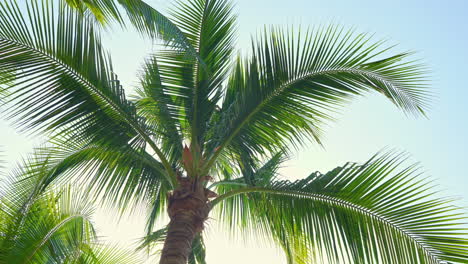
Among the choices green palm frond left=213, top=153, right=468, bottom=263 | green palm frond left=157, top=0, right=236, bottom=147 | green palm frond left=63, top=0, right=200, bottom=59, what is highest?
green palm frond left=157, top=0, right=236, bottom=147

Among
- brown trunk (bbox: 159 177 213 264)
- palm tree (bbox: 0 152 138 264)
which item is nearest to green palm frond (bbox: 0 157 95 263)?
palm tree (bbox: 0 152 138 264)

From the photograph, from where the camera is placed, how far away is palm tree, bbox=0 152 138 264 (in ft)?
20.5

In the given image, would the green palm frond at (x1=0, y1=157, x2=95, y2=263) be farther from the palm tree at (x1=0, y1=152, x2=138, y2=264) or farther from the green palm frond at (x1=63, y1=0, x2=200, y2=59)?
the green palm frond at (x1=63, y1=0, x2=200, y2=59)

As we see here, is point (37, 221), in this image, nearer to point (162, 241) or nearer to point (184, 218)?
point (162, 241)

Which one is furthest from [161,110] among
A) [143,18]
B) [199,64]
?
[143,18]

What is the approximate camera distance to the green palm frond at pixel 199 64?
6.29 m

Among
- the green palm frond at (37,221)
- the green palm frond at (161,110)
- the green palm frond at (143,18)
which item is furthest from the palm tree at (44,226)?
the green palm frond at (143,18)

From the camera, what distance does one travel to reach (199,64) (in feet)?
20.8

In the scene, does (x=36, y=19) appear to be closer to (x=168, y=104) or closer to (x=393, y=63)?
(x=168, y=104)

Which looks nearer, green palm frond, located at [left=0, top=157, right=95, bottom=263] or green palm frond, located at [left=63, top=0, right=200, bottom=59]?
green palm frond, located at [left=63, top=0, right=200, bottom=59]

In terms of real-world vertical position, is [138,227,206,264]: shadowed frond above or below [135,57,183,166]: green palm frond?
below

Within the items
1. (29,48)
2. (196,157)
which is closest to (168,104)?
(196,157)

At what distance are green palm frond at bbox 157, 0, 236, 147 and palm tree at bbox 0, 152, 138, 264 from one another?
1.73 m

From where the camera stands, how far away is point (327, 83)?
5.62 metres
